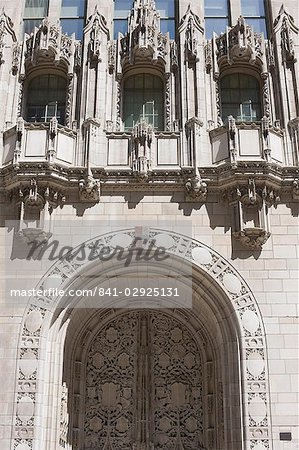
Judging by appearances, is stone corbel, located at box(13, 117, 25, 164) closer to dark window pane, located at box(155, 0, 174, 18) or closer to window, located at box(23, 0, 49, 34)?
window, located at box(23, 0, 49, 34)

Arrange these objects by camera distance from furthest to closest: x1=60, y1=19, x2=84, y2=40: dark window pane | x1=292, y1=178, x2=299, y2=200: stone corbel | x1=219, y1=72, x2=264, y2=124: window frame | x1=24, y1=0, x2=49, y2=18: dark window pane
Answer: x1=24, y1=0, x2=49, y2=18: dark window pane < x1=60, y1=19, x2=84, y2=40: dark window pane < x1=219, y1=72, x2=264, y2=124: window frame < x1=292, y1=178, x2=299, y2=200: stone corbel

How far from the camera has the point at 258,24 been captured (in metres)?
20.4

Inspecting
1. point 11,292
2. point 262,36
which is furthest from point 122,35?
point 11,292

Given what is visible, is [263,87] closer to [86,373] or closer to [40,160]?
[40,160]

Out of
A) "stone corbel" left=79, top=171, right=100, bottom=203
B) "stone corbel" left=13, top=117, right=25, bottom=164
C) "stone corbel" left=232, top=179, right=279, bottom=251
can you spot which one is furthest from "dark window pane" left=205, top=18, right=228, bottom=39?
"stone corbel" left=13, top=117, right=25, bottom=164

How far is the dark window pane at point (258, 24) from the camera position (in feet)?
66.4

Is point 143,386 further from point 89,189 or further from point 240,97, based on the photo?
point 240,97

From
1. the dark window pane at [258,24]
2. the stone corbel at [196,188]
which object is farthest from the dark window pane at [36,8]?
the stone corbel at [196,188]

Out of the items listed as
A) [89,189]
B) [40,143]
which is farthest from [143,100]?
[89,189]

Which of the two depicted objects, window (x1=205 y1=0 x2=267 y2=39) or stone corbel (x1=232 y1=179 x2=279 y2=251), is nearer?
stone corbel (x1=232 y1=179 x2=279 y2=251)

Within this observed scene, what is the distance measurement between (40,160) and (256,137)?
20.4ft

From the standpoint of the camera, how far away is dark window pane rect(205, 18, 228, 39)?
20125 millimetres

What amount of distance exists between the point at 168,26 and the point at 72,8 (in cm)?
338

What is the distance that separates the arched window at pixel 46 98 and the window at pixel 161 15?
102 inches
